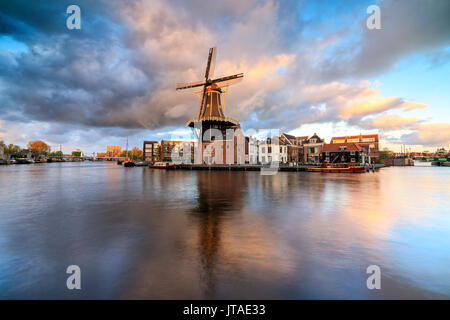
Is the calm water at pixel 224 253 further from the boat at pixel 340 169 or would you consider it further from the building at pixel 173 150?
the building at pixel 173 150

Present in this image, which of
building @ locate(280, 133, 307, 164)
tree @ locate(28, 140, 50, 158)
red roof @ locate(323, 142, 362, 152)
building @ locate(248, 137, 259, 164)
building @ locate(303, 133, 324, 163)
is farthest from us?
tree @ locate(28, 140, 50, 158)

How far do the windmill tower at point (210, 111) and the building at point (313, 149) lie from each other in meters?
37.6

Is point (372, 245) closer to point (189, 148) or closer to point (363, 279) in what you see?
point (363, 279)

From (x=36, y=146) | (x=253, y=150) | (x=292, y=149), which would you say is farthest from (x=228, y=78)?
(x=36, y=146)

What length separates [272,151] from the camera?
72000mm

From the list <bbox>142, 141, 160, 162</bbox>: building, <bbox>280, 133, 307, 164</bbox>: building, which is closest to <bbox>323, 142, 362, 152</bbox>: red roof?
<bbox>280, 133, 307, 164</bbox>: building

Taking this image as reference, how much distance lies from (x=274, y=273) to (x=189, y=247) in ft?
9.02

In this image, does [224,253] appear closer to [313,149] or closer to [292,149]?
[292,149]

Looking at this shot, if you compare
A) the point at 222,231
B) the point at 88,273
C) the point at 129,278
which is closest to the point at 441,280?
the point at 222,231

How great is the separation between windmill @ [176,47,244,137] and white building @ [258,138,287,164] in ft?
70.8

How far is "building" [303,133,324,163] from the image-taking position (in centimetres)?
7681

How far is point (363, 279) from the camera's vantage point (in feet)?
15.3

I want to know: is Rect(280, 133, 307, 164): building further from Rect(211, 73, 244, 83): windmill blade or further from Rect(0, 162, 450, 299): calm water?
Rect(0, 162, 450, 299): calm water

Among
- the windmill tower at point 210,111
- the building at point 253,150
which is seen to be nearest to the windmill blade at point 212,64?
the windmill tower at point 210,111
